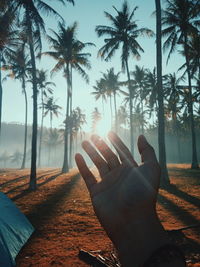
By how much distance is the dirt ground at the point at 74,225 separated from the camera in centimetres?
348

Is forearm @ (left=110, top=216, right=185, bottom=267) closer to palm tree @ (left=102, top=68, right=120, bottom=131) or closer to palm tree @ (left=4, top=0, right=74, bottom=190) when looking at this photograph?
palm tree @ (left=4, top=0, right=74, bottom=190)

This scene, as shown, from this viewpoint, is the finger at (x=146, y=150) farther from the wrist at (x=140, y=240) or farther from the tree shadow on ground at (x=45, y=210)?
the tree shadow on ground at (x=45, y=210)

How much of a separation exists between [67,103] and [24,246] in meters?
17.1

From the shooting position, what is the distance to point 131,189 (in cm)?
162

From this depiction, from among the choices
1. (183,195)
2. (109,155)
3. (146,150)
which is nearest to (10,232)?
(109,155)

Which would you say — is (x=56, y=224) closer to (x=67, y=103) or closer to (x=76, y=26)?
(x=67, y=103)

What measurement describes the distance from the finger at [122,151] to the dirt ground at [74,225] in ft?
7.77

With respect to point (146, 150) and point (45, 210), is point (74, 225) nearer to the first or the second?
point (45, 210)

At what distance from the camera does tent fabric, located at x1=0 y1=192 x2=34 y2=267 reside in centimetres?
293

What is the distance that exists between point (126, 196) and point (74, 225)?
4299 mm

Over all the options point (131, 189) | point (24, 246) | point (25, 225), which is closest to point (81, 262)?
point (24, 246)

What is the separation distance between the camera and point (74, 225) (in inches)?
204

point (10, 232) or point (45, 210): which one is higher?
point (10, 232)

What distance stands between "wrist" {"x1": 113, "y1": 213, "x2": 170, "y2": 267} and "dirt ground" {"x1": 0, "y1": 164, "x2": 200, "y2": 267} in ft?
6.89
